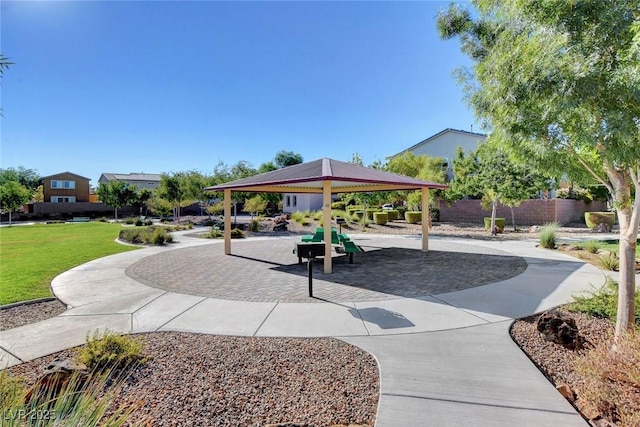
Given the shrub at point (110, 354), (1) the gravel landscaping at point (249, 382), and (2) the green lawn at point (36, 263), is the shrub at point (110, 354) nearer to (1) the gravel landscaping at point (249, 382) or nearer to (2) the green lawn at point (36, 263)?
(1) the gravel landscaping at point (249, 382)

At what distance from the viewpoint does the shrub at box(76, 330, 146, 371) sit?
385cm

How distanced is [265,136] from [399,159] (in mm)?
16144

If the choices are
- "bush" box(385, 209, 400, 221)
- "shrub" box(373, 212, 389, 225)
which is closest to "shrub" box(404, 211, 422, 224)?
"bush" box(385, 209, 400, 221)

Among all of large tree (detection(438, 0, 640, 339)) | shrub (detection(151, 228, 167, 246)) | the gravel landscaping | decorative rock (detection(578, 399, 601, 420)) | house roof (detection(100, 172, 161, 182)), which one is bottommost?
the gravel landscaping

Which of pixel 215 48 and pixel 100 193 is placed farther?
pixel 100 193

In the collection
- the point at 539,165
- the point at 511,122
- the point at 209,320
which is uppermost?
the point at 511,122

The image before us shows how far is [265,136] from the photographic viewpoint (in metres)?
36.4

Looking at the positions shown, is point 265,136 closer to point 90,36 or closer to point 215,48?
point 215,48

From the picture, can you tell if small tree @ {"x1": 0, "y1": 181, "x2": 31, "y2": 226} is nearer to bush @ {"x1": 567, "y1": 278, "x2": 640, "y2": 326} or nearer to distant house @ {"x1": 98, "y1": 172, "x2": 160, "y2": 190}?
distant house @ {"x1": 98, "y1": 172, "x2": 160, "y2": 190}

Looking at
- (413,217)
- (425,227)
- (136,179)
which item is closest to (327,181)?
(425,227)

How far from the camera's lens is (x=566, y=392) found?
3.33 meters

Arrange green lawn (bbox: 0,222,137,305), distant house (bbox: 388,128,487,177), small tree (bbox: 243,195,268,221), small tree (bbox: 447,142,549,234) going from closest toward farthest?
green lawn (bbox: 0,222,137,305) < small tree (bbox: 447,142,549,234) < small tree (bbox: 243,195,268,221) < distant house (bbox: 388,128,487,177)

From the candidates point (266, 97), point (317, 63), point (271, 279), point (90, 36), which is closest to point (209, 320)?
point (271, 279)

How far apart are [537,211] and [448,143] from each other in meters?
13.5
